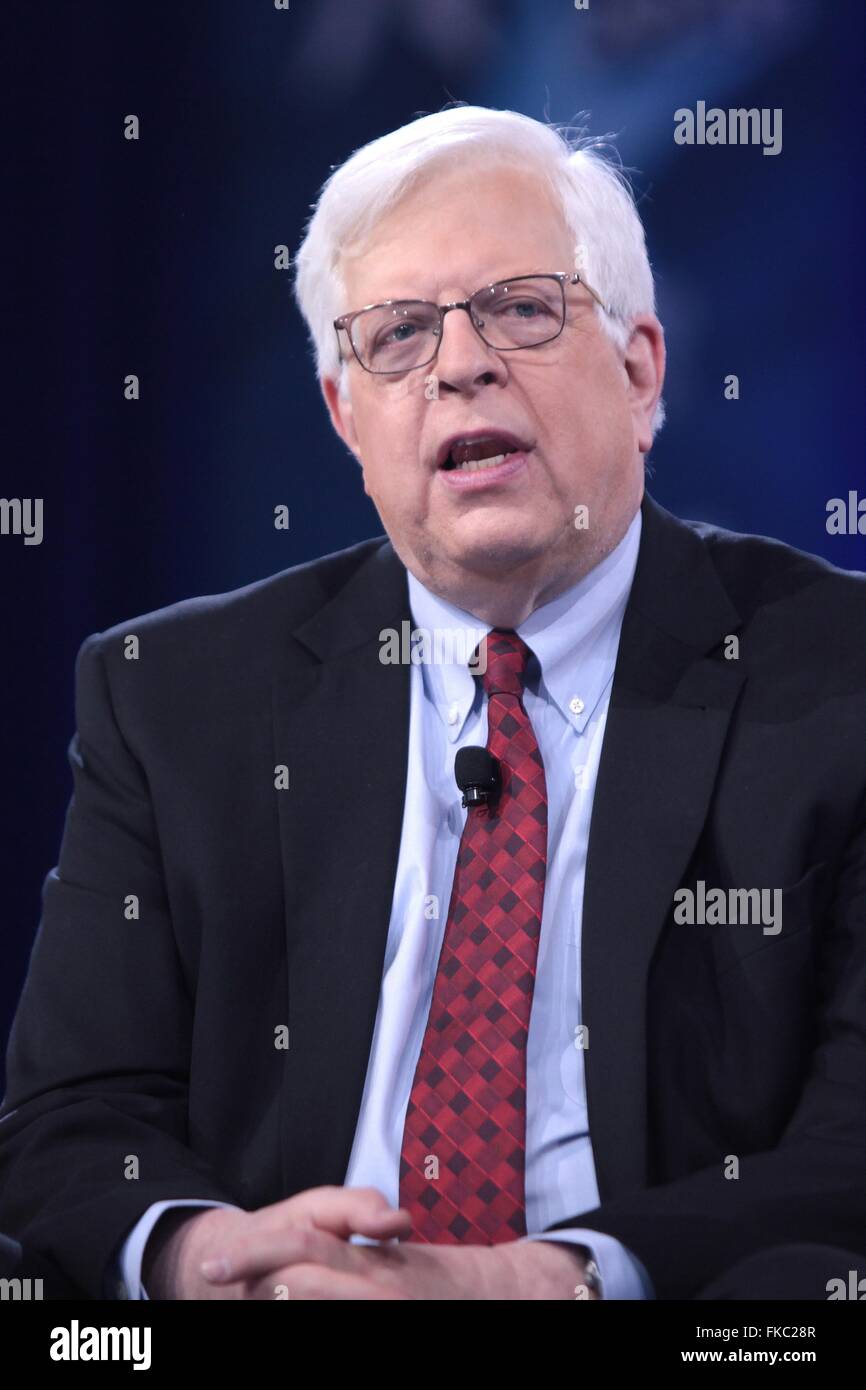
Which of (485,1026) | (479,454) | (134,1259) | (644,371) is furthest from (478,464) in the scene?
(134,1259)

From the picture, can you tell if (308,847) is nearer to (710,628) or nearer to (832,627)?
(710,628)

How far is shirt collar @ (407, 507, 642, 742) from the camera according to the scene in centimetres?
235

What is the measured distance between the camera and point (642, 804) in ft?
7.29

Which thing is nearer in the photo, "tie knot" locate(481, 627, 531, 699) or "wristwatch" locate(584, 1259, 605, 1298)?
"wristwatch" locate(584, 1259, 605, 1298)

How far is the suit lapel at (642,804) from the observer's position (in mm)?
2111

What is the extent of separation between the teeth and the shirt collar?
205 millimetres

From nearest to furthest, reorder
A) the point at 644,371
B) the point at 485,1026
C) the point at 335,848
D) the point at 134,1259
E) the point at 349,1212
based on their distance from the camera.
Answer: the point at 349,1212 → the point at 134,1259 → the point at 485,1026 → the point at 335,848 → the point at 644,371

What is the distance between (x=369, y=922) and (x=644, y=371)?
36.2 inches

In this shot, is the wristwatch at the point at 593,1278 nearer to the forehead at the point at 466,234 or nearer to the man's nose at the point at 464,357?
the man's nose at the point at 464,357

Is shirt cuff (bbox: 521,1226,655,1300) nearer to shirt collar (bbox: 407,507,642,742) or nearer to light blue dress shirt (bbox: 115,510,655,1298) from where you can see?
light blue dress shirt (bbox: 115,510,655,1298)

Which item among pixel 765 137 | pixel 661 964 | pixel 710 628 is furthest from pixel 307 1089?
pixel 765 137

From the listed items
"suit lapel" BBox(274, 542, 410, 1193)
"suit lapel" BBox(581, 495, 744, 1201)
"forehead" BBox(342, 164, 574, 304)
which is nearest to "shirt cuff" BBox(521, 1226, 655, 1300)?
"suit lapel" BBox(581, 495, 744, 1201)

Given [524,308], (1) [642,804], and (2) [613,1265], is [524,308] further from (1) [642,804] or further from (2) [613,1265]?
(2) [613,1265]

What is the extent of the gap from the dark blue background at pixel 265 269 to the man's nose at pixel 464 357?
0.33 metres
